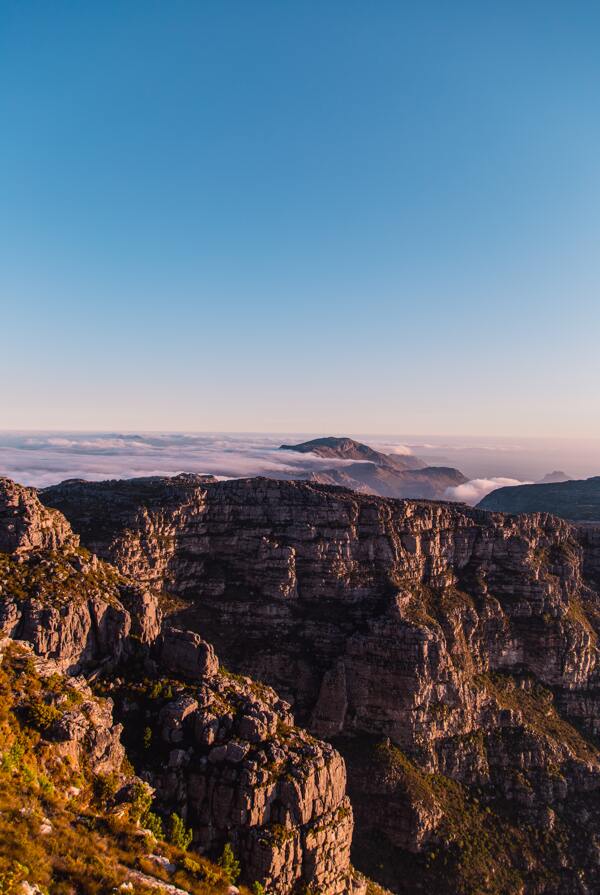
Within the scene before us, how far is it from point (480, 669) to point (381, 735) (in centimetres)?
3857

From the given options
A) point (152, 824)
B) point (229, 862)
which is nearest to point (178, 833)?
point (152, 824)

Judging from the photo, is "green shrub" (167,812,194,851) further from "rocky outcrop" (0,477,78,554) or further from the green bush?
"rocky outcrop" (0,477,78,554)

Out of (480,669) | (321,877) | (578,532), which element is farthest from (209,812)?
(578,532)

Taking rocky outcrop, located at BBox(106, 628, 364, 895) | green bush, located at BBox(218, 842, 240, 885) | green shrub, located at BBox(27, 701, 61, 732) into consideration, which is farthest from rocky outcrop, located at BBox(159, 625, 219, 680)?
green shrub, located at BBox(27, 701, 61, 732)

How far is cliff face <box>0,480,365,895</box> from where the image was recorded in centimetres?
6278

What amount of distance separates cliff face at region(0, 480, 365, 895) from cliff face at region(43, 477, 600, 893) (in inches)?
1672

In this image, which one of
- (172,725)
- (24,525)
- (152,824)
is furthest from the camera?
(24,525)

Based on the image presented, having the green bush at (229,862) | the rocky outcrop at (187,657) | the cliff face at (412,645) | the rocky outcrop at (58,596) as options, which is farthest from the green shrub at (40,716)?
the cliff face at (412,645)

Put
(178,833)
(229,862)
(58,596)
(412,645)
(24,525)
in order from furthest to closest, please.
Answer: (412,645), (24,525), (58,596), (229,862), (178,833)

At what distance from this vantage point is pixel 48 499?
150750 mm

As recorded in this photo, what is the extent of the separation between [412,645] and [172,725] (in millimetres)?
76003

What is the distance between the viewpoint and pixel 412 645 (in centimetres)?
13062

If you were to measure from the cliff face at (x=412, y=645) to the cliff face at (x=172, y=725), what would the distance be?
42.5 m

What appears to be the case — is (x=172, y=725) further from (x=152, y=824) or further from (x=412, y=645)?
(x=412, y=645)
